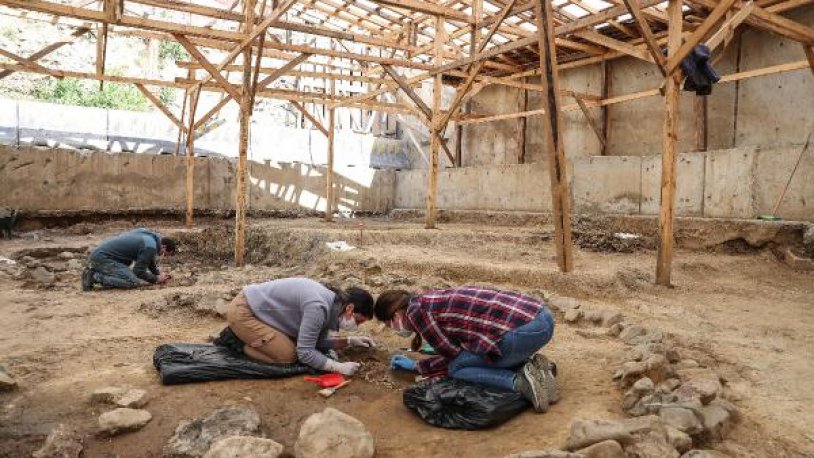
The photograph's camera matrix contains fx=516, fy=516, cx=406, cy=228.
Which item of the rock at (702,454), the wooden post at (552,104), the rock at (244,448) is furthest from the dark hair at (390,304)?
the wooden post at (552,104)

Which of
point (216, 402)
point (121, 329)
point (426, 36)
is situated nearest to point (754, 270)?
point (216, 402)

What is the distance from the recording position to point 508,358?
10.4 feet

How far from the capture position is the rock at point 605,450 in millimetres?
2303

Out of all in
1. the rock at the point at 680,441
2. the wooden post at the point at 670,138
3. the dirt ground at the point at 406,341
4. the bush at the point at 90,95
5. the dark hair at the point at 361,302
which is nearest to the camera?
the rock at the point at 680,441

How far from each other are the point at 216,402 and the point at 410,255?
4.36 meters

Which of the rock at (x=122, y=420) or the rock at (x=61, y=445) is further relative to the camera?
the rock at (x=122, y=420)

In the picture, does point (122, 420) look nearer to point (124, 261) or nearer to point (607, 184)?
point (124, 261)

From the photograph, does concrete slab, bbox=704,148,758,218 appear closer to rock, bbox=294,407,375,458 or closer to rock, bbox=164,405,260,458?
rock, bbox=294,407,375,458

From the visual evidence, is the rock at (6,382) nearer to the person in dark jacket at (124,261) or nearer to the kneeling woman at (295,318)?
the kneeling woman at (295,318)

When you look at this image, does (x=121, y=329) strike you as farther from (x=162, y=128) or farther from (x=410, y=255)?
(x=162, y=128)

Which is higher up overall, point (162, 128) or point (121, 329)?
point (162, 128)

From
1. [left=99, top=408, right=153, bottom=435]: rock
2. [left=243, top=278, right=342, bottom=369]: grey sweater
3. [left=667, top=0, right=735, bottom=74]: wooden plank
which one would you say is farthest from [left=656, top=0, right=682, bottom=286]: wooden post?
[left=99, top=408, right=153, bottom=435]: rock

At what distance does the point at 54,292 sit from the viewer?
661 centimetres

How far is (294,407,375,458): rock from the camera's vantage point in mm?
2521
